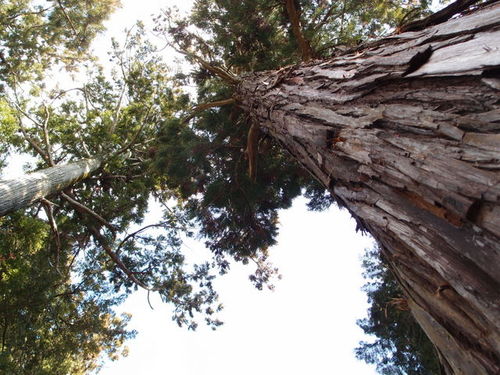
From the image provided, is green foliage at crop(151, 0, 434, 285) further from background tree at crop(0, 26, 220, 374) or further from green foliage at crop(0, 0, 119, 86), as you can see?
green foliage at crop(0, 0, 119, 86)

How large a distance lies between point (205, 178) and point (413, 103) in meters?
5.73

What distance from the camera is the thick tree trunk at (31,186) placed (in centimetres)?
379

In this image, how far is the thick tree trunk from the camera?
12.4ft

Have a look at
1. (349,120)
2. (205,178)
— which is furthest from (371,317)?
(349,120)

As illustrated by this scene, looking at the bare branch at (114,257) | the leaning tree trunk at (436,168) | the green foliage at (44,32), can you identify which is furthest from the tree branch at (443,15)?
the green foliage at (44,32)

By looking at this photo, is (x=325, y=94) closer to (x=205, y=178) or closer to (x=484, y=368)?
(x=484, y=368)

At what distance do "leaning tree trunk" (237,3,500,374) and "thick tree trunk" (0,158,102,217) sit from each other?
11.9 feet

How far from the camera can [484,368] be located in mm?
947

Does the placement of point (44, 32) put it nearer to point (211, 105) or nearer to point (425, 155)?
point (211, 105)

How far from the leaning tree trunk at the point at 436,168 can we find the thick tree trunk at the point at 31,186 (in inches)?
142

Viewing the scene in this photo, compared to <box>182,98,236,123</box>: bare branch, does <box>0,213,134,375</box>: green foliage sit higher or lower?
lower

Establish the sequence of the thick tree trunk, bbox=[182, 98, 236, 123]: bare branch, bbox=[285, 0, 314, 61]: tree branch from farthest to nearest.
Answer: bbox=[285, 0, 314, 61]: tree branch → bbox=[182, 98, 236, 123]: bare branch → the thick tree trunk

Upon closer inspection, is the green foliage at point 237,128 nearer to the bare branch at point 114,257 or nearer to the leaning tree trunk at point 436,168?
the bare branch at point 114,257

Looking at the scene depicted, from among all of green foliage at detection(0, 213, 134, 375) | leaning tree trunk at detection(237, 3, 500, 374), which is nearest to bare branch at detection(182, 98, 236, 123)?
green foliage at detection(0, 213, 134, 375)
